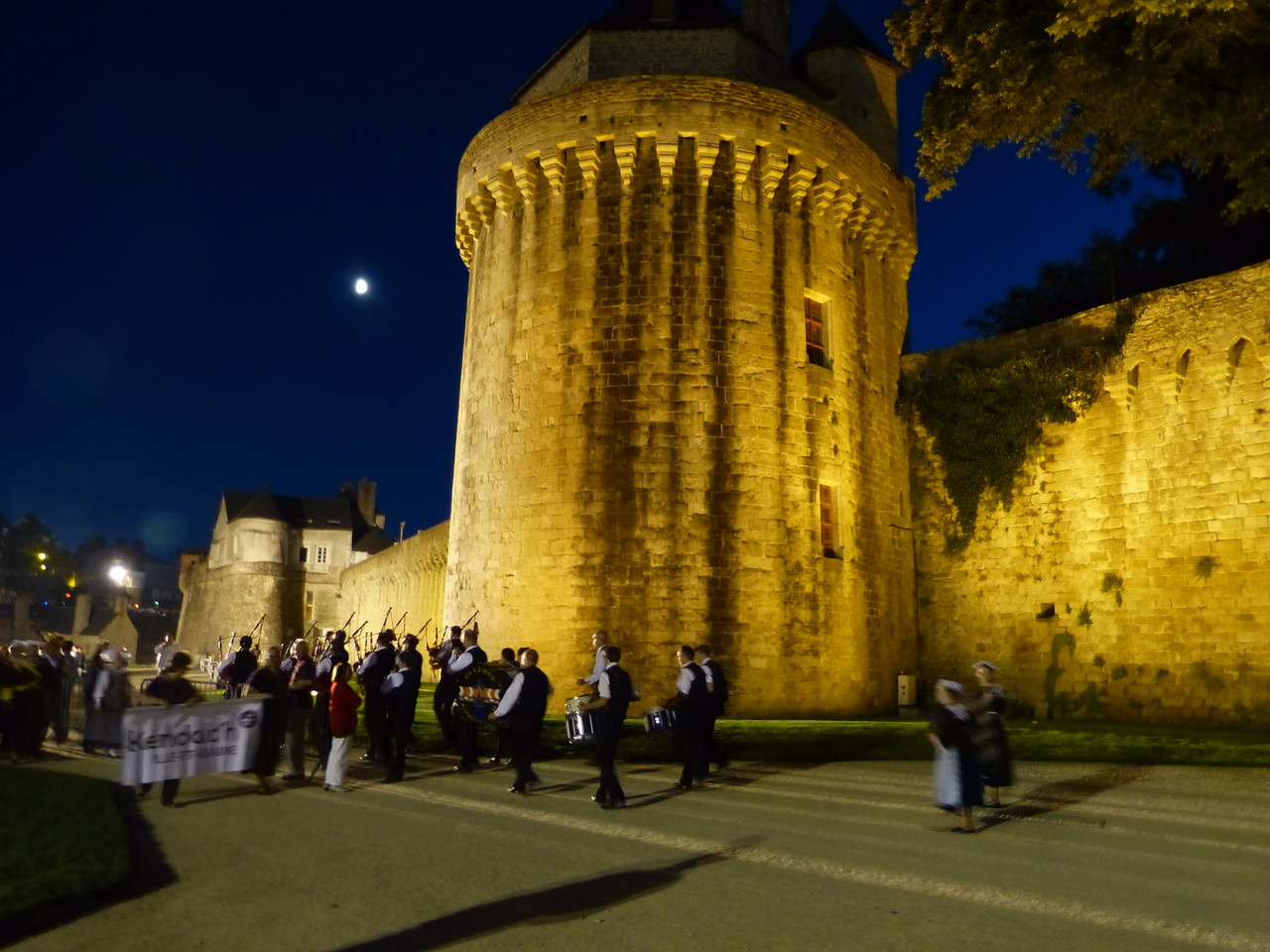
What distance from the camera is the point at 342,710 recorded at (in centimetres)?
1001

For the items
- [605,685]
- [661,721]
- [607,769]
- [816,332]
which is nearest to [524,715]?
[605,685]

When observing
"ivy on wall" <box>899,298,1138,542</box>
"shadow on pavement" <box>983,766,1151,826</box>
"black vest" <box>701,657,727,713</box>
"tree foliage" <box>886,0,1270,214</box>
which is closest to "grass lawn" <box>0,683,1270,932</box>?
"shadow on pavement" <box>983,766,1151,826</box>

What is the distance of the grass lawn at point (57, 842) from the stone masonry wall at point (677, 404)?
721cm

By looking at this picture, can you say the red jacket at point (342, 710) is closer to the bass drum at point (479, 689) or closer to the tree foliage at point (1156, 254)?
the bass drum at point (479, 689)

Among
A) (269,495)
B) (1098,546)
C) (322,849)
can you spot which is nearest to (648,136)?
(1098,546)

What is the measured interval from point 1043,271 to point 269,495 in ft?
153

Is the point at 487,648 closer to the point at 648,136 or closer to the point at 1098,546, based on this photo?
the point at 648,136

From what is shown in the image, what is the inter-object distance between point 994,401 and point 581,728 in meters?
11.8

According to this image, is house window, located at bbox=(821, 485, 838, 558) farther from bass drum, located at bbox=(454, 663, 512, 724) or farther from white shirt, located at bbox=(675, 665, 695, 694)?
bass drum, located at bbox=(454, 663, 512, 724)

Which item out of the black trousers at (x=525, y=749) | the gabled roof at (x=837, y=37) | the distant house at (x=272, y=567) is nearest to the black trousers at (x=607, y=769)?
the black trousers at (x=525, y=749)

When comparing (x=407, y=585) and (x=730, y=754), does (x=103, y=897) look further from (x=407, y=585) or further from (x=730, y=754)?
(x=407, y=585)

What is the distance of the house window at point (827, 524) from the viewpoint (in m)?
16.7

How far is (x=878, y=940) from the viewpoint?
4637 mm

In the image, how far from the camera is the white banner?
30.1 ft
